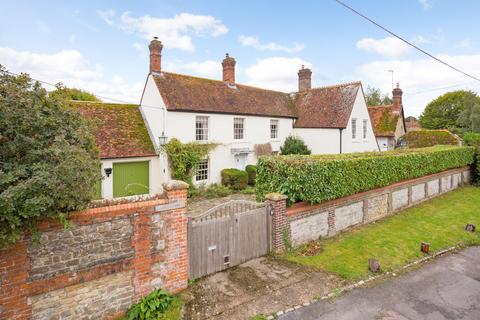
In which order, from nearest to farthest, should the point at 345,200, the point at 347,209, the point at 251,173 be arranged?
the point at 345,200 → the point at 347,209 → the point at 251,173

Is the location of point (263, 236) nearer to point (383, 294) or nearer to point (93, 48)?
point (383, 294)

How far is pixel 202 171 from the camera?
18.7 metres

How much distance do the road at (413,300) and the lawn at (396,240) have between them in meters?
0.75

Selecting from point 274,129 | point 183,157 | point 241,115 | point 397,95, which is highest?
point 397,95

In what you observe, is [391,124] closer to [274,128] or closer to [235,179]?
[274,128]

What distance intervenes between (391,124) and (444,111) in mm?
38485

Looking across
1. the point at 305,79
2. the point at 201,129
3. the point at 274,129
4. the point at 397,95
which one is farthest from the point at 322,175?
the point at 397,95

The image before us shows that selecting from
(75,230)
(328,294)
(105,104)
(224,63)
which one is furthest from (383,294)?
(224,63)

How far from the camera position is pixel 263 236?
28.0 feet

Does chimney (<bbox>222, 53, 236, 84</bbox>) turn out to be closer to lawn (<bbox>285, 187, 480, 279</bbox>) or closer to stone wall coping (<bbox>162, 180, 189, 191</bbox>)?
lawn (<bbox>285, 187, 480, 279</bbox>)

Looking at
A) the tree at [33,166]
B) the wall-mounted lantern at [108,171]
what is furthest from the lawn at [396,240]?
the wall-mounted lantern at [108,171]

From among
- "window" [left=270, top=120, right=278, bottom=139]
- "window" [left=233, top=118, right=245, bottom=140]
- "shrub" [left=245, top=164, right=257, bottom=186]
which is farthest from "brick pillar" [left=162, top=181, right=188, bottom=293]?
"window" [left=270, top=120, right=278, bottom=139]

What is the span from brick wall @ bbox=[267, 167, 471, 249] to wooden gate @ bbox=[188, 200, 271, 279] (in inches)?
21.0

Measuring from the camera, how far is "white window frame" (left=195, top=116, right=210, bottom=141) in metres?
18.4
